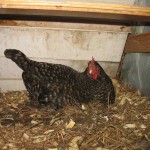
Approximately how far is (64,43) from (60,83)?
0.47 meters

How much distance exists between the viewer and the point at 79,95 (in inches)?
100.0

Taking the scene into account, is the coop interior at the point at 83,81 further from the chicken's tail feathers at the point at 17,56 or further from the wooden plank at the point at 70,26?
the chicken's tail feathers at the point at 17,56

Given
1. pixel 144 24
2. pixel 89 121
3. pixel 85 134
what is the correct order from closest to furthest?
pixel 85 134
pixel 89 121
pixel 144 24

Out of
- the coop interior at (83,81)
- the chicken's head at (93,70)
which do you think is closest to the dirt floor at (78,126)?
the coop interior at (83,81)

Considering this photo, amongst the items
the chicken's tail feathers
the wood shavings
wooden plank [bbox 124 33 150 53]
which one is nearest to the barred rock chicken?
the chicken's tail feathers

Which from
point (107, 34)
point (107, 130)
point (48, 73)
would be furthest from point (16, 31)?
point (107, 130)

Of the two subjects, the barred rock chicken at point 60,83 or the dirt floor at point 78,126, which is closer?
the dirt floor at point 78,126

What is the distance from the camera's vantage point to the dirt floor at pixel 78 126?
211 cm

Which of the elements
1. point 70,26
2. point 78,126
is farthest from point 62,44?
point 78,126

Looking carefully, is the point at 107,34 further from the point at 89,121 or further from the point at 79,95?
the point at 89,121

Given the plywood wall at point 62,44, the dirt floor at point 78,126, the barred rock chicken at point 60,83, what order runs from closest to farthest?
the dirt floor at point 78,126 → the barred rock chicken at point 60,83 → the plywood wall at point 62,44

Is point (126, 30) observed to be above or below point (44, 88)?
above

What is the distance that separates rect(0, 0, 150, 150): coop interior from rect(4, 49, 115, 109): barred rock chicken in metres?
0.04

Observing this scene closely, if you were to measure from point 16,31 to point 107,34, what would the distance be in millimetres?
921
